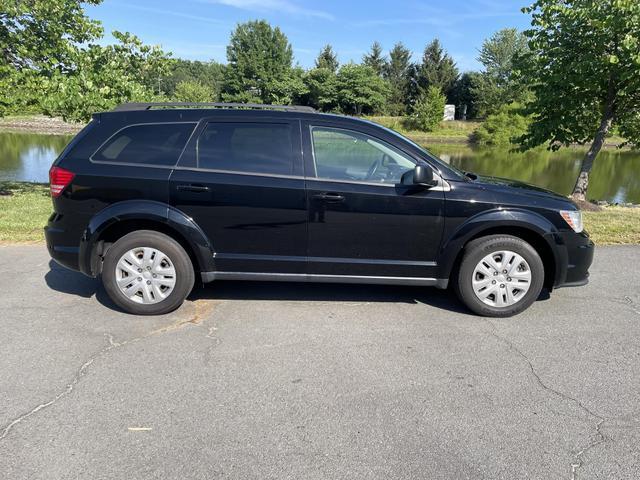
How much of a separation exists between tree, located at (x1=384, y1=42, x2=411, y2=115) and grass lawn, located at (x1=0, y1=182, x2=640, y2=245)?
210ft

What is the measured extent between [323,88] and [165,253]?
6512 cm

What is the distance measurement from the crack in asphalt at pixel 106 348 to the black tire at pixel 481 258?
87.8 inches

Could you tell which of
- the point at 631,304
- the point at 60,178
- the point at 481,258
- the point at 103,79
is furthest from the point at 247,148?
the point at 103,79

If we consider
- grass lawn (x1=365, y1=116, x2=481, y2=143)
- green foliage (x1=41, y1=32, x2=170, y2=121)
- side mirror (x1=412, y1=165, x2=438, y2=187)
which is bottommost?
side mirror (x1=412, y1=165, x2=438, y2=187)

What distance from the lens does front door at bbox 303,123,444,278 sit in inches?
159

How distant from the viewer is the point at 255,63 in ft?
239

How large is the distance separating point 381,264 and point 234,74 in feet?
254

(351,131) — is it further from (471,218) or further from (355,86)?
(355,86)

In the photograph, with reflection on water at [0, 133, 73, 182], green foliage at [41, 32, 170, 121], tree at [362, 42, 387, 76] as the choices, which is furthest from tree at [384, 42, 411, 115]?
green foliage at [41, 32, 170, 121]

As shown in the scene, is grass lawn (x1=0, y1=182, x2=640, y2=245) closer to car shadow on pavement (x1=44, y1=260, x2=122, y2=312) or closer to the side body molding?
car shadow on pavement (x1=44, y1=260, x2=122, y2=312)

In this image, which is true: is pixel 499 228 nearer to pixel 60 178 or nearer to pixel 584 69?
pixel 60 178

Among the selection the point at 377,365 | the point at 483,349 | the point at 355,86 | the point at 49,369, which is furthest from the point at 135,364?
the point at 355,86

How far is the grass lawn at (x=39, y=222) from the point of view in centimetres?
677

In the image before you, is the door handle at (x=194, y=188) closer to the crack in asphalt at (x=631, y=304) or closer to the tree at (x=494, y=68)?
the crack in asphalt at (x=631, y=304)
